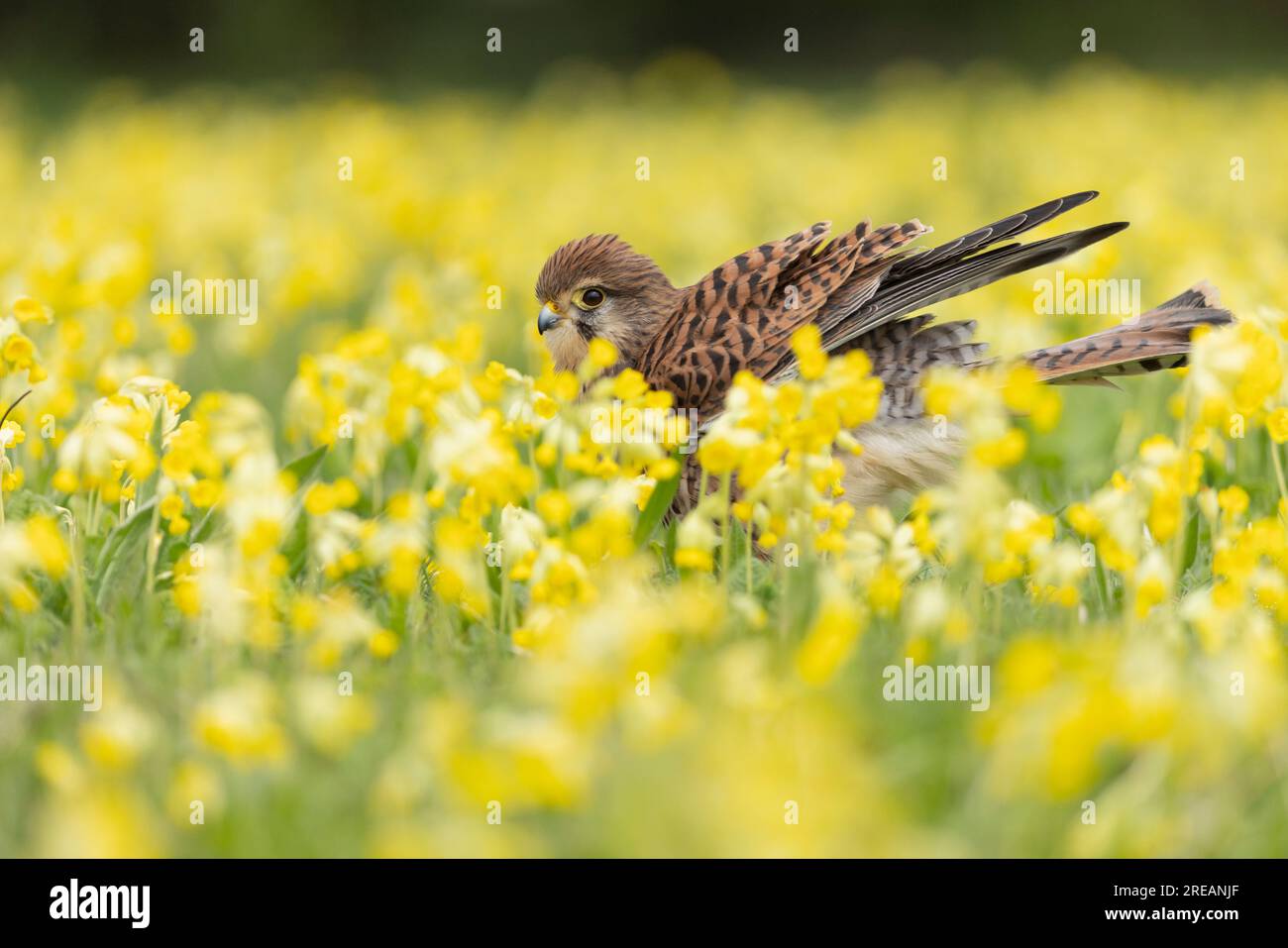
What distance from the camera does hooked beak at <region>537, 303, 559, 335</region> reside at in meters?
5.14

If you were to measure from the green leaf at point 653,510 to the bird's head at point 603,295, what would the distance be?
1219 millimetres

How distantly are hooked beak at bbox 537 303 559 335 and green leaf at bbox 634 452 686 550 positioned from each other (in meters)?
1.22

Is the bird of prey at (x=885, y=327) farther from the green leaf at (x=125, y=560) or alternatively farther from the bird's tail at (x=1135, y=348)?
the green leaf at (x=125, y=560)

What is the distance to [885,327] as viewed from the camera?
485 cm

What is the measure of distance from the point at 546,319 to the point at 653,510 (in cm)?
130

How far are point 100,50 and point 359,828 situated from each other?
682 inches

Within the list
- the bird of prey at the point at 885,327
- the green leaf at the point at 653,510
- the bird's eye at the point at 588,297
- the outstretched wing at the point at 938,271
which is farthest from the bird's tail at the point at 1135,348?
the bird's eye at the point at 588,297

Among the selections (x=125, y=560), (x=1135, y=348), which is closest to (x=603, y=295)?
(x=1135, y=348)

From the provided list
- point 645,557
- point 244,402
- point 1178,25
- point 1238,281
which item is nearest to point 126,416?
point 244,402

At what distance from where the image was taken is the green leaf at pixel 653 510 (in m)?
4.00

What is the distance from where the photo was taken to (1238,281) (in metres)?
6.28

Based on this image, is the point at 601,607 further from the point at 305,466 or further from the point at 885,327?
the point at 885,327

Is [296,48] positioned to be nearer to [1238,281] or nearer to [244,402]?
[1238,281]

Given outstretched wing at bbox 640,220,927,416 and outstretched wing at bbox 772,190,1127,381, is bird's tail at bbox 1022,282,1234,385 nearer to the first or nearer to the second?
outstretched wing at bbox 772,190,1127,381
